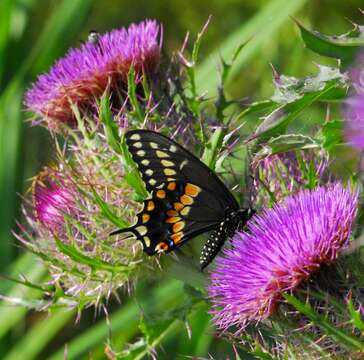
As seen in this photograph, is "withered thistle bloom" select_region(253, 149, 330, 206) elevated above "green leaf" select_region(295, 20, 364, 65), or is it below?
below

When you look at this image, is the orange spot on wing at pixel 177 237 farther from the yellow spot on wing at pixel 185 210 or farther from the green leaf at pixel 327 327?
the green leaf at pixel 327 327

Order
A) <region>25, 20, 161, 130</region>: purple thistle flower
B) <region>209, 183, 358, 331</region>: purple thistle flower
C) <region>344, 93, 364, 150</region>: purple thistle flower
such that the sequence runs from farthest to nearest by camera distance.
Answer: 1. <region>25, 20, 161, 130</region>: purple thistle flower
2. <region>209, 183, 358, 331</region>: purple thistle flower
3. <region>344, 93, 364, 150</region>: purple thistle flower

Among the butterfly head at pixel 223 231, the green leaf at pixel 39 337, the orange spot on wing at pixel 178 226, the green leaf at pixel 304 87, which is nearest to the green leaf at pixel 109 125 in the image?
the orange spot on wing at pixel 178 226

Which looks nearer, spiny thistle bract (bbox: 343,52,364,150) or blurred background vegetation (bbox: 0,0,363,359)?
spiny thistle bract (bbox: 343,52,364,150)

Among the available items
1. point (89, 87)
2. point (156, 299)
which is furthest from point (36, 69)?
point (89, 87)

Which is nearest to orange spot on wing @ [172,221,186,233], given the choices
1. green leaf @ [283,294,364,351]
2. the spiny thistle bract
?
green leaf @ [283,294,364,351]

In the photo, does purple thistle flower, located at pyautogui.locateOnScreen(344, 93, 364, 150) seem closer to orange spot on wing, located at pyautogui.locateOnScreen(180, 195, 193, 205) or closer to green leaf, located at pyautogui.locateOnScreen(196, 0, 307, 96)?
orange spot on wing, located at pyautogui.locateOnScreen(180, 195, 193, 205)

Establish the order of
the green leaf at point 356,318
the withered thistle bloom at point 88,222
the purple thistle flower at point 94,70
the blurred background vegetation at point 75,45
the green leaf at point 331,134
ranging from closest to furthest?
the green leaf at point 356,318 < the green leaf at point 331,134 < the withered thistle bloom at point 88,222 < the purple thistle flower at point 94,70 < the blurred background vegetation at point 75,45
